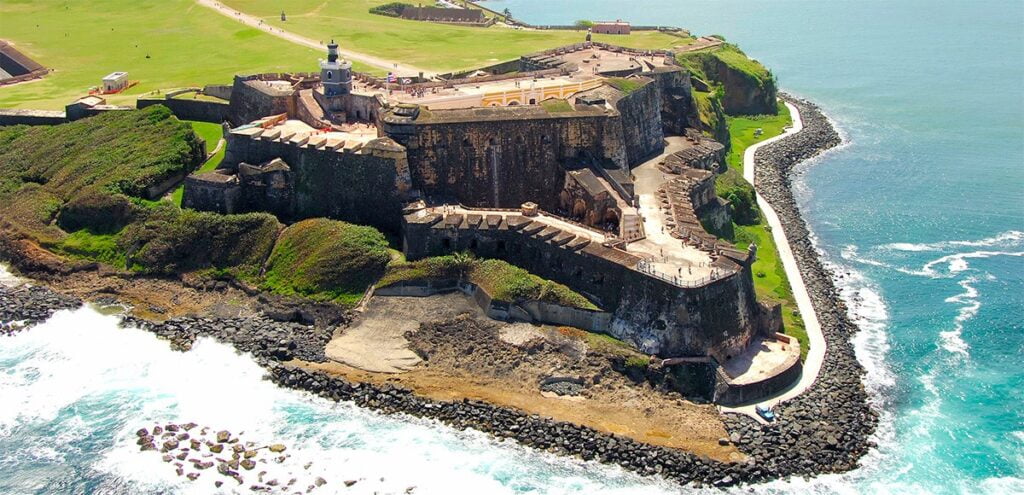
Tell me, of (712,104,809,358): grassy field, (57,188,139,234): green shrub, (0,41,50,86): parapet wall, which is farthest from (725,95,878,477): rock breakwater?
(0,41,50,86): parapet wall

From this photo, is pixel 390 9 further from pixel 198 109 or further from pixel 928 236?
pixel 928 236

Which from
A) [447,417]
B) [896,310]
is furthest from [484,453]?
[896,310]

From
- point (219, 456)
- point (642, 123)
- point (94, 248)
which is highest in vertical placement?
point (642, 123)

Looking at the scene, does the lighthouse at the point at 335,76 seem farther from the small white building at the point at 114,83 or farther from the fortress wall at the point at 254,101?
the small white building at the point at 114,83

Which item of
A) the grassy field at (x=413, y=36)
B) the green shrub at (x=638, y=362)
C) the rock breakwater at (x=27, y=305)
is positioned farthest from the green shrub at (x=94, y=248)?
the grassy field at (x=413, y=36)

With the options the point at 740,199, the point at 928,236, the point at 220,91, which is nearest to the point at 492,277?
the point at 740,199

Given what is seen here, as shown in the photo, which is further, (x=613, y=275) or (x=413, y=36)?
(x=413, y=36)

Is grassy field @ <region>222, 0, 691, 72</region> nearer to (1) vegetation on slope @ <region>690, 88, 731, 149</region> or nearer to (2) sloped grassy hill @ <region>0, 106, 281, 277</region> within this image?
(1) vegetation on slope @ <region>690, 88, 731, 149</region>
